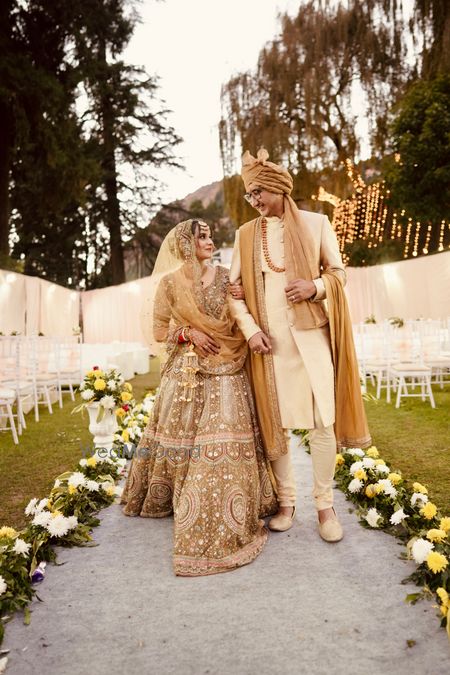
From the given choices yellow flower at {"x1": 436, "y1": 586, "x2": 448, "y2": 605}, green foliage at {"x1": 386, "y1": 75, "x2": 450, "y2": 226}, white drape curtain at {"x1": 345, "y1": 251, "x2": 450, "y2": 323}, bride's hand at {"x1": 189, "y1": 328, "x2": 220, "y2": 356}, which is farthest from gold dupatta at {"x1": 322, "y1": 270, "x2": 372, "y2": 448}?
white drape curtain at {"x1": 345, "y1": 251, "x2": 450, "y2": 323}

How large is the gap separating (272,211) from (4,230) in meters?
12.8

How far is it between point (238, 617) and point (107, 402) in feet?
7.56

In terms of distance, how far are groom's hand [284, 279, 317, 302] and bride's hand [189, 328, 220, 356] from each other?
1.51 ft

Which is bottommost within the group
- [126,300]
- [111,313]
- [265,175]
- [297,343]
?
[297,343]

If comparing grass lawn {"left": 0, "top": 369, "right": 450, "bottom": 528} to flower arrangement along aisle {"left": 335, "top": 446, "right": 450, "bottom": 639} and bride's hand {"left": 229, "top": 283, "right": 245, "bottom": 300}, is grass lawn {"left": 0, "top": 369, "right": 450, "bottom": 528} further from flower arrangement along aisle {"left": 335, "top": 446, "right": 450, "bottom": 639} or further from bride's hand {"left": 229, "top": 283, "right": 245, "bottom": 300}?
bride's hand {"left": 229, "top": 283, "right": 245, "bottom": 300}

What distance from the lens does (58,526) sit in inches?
98.2

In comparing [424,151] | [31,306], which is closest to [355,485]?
[424,151]

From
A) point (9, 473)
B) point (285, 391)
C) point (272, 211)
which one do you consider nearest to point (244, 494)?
point (285, 391)

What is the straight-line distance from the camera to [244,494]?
7.93 feet

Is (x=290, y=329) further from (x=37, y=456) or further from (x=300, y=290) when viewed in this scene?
(x=37, y=456)

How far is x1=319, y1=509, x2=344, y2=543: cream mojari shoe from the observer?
96.3 inches

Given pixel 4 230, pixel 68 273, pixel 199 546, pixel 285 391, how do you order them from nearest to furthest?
1. pixel 199 546
2. pixel 285 391
3. pixel 4 230
4. pixel 68 273

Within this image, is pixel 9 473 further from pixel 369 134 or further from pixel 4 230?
pixel 369 134

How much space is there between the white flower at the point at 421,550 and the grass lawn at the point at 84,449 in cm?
85
